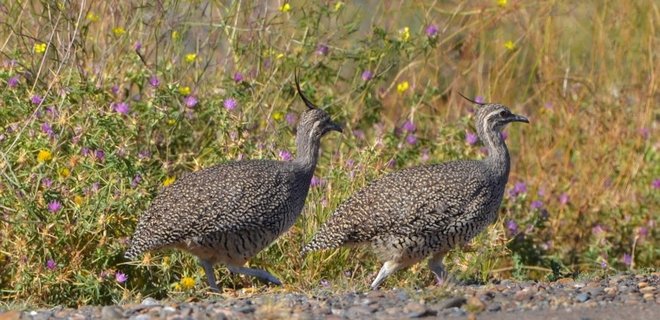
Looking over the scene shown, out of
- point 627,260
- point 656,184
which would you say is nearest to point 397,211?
point 627,260

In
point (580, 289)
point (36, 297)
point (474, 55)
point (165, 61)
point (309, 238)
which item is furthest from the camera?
point (474, 55)

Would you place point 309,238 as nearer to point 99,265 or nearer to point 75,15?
point 99,265

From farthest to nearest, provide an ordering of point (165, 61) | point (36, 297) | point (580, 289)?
point (165, 61) → point (36, 297) → point (580, 289)

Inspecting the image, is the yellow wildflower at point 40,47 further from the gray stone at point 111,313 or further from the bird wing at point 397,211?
the gray stone at point 111,313

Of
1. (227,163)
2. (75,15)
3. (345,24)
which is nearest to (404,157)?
(345,24)

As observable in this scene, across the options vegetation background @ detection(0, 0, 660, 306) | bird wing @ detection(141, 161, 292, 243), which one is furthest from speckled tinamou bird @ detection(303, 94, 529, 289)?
bird wing @ detection(141, 161, 292, 243)

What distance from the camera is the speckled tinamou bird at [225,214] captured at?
7.57m

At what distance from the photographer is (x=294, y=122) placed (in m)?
9.44

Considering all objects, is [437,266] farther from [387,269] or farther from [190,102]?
[190,102]

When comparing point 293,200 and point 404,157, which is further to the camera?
point 404,157

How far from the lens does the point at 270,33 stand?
374 inches

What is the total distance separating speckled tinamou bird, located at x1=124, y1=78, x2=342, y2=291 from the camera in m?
7.57

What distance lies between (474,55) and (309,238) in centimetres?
316

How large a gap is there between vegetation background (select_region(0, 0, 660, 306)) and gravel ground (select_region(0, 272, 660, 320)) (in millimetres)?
698
